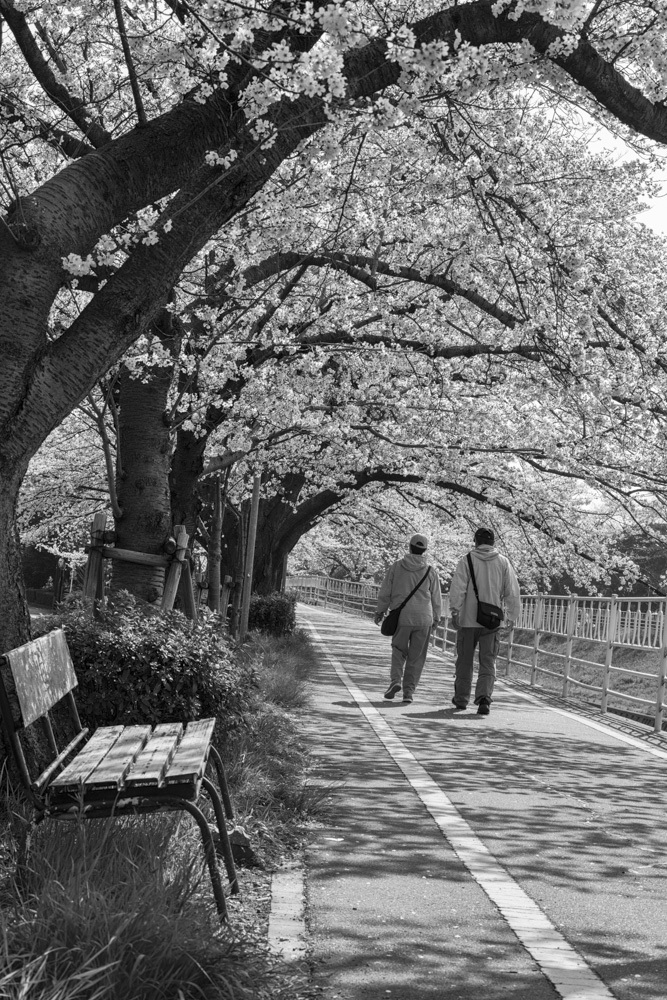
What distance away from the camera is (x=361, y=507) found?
36.5 metres

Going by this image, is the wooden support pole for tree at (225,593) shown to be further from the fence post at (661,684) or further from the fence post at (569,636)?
the fence post at (661,684)

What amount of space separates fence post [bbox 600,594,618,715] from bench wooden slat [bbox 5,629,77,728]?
9212 millimetres

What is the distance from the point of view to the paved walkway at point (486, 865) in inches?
161

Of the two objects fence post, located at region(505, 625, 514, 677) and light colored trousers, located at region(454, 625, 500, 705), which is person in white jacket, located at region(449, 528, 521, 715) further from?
fence post, located at region(505, 625, 514, 677)

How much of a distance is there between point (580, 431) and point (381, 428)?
329 cm

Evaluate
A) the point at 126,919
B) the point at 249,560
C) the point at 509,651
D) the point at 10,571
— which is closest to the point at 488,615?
A: the point at 249,560

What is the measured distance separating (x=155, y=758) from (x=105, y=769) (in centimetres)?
23

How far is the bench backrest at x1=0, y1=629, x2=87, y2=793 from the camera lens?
410 centimetres

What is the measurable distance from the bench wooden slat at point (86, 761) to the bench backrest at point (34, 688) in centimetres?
6

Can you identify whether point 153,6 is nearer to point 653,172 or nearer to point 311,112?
point 311,112

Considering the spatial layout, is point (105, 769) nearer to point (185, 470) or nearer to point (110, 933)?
point (110, 933)

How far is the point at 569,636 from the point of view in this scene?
15.7m

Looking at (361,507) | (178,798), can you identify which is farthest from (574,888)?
(361,507)

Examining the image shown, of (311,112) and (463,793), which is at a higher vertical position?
(311,112)
